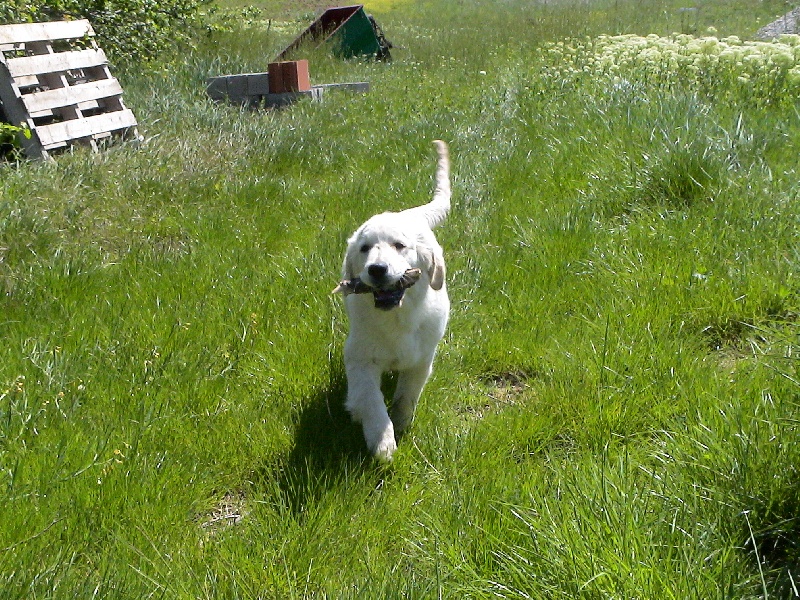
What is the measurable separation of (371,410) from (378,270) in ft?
1.70

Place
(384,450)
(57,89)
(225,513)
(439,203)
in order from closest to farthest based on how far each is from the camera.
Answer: (225,513) → (384,450) → (439,203) → (57,89)

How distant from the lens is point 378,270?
2.67 metres

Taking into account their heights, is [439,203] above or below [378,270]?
below

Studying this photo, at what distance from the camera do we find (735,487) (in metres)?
1.92

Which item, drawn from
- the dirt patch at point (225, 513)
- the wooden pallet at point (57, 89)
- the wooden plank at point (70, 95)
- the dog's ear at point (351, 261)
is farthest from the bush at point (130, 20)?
the dirt patch at point (225, 513)

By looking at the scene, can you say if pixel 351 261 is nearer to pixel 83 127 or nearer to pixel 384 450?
pixel 384 450

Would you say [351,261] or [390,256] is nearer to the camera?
[390,256]

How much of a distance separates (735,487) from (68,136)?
5.66m

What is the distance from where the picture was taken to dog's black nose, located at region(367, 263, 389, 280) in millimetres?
2662

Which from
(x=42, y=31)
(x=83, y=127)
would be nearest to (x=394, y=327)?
(x=83, y=127)

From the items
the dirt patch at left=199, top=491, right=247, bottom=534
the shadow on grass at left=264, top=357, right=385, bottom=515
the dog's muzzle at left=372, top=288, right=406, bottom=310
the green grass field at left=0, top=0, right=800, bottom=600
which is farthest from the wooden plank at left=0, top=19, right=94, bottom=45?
the dirt patch at left=199, top=491, right=247, bottom=534

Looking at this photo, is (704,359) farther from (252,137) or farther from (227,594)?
(252,137)

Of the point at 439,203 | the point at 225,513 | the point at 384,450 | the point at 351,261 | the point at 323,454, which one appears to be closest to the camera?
the point at 225,513

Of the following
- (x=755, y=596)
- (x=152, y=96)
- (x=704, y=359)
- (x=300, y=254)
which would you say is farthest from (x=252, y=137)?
(x=755, y=596)
